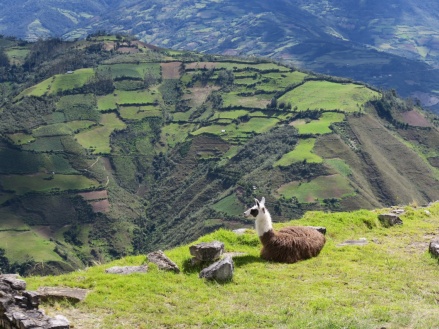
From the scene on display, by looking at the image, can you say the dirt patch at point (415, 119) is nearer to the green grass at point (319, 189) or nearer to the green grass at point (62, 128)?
the green grass at point (319, 189)

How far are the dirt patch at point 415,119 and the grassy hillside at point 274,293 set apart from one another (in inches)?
6504

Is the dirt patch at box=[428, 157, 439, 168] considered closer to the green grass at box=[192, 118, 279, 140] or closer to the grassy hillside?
the green grass at box=[192, 118, 279, 140]

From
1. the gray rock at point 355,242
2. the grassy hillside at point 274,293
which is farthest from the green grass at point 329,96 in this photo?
the grassy hillside at point 274,293

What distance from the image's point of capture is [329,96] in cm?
17775

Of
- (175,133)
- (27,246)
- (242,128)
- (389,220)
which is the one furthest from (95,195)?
(389,220)

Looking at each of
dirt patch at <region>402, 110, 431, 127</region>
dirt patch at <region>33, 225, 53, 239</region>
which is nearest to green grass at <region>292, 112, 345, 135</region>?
dirt patch at <region>402, 110, 431, 127</region>

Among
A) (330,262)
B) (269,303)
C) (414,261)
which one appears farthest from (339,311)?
(414,261)

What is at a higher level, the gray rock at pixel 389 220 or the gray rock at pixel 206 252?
the gray rock at pixel 206 252

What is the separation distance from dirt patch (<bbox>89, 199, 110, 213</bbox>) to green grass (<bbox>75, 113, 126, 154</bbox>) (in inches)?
1000

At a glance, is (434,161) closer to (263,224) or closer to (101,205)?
(101,205)

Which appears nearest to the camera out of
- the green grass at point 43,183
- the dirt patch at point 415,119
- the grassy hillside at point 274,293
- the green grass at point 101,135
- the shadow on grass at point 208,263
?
the grassy hillside at point 274,293

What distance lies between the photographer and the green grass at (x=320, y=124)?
15077cm

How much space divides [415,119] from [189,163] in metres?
73.4

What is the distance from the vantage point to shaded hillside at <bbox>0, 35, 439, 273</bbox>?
129 metres
